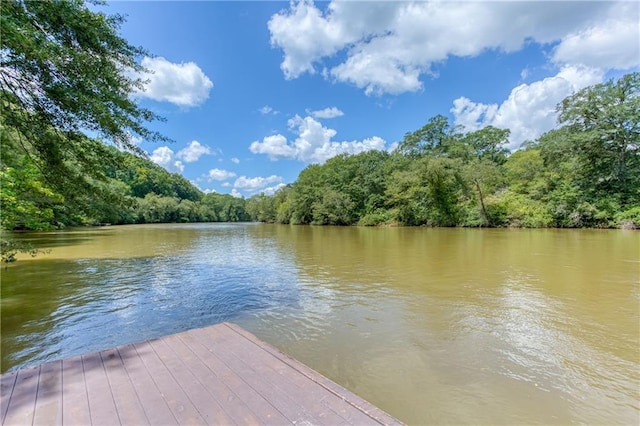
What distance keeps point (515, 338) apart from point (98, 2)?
7925mm

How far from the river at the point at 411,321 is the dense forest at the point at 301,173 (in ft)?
6.29

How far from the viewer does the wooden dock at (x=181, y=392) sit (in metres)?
1.98

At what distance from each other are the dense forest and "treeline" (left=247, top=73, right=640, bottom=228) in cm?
10

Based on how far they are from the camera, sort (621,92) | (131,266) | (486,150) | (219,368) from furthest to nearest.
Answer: (486,150), (621,92), (131,266), (219,368)

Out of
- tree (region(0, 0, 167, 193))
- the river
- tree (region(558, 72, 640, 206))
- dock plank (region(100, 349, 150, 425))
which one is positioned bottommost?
the river

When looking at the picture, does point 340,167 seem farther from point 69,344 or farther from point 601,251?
point 69,344

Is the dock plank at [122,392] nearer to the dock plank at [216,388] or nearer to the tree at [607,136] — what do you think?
the dock plank at [216,388]

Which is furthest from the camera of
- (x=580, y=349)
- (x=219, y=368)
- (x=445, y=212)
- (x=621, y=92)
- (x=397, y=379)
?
(x=445, y=212)

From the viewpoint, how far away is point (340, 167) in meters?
44.2

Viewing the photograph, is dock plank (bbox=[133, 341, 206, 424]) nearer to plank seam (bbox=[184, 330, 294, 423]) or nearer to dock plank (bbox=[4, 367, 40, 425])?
plank seam (bbox=[184, 330, 294, 423])

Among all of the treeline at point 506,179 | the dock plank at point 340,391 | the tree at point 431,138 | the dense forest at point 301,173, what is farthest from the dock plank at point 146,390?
the tree at point 431,138

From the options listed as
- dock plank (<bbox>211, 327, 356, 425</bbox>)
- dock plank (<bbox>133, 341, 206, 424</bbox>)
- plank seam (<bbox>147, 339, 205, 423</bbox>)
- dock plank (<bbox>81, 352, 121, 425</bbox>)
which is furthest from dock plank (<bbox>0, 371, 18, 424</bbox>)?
dock plank (<bbox>211, 327, 356, 425</bbox>)

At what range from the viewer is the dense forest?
4047 mm

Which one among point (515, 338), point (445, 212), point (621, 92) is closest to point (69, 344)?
point (515, 338)
